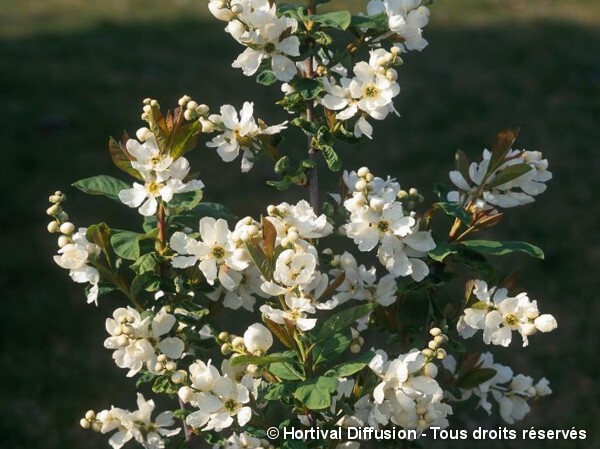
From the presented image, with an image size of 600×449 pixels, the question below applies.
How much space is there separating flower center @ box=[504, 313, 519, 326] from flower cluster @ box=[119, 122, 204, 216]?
545 mm

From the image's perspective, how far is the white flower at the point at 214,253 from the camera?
1421 millimetres

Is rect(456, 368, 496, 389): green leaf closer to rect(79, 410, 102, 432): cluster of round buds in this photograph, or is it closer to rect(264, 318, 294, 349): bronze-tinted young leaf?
rect(264, 318, 294, 349): bronze-tinted young leaf

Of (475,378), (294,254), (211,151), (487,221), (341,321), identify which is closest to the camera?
(294,254)

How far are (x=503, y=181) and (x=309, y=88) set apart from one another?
1.19ft

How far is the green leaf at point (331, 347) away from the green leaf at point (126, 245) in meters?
0.33

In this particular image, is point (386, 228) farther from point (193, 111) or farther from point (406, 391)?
point (193, 111)

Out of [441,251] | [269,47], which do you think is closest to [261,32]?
[269,47]

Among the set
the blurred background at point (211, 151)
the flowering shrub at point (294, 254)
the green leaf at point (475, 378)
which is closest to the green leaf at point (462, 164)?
the flowering shrub at point (294, 254)

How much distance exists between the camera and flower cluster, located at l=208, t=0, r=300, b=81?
1.45 meters

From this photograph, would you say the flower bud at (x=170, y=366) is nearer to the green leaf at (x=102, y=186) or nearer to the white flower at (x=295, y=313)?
the white flower at (x=295, y=313)

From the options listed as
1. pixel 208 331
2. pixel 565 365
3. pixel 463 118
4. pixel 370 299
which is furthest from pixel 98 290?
pixel 463 118

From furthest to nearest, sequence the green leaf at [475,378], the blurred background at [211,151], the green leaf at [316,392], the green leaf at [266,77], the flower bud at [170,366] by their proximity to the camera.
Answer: the blurred background at [211,151] < the green leaf at [475,378] < the green leaf at [266,77] < the flower bud at [170,366] < the green leaf at [316,392]

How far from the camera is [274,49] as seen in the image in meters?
1.49

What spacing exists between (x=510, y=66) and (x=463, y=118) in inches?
36.9
